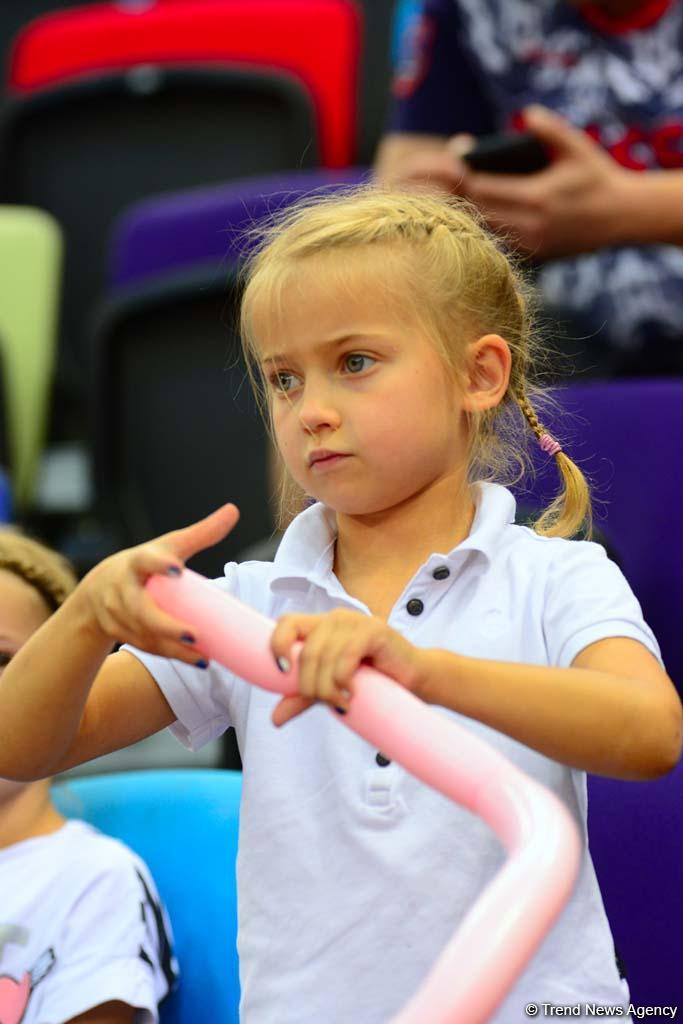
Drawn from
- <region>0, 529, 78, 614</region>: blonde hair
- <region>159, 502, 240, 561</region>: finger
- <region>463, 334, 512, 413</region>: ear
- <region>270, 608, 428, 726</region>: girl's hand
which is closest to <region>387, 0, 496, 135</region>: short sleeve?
<region>0, 529, 78, 614</region>: blonde hair

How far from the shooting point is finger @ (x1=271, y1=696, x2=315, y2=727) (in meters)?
0.84

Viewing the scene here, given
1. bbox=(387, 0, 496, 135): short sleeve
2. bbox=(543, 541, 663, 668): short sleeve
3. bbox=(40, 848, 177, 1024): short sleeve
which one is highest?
bbox=(543, 541, 663, 668): short sleeve

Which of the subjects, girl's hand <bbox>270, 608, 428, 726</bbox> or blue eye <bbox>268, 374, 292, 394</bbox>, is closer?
girl's hand <bbox>270, 608, 428, 726</bbox>

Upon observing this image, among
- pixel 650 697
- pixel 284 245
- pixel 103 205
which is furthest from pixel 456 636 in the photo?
pixel 103 205

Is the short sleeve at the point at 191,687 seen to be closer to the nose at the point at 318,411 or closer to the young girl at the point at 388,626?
the young girl at the point at 388,626

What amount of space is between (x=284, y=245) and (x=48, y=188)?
2196 mm

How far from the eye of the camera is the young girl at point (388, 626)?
0.93m

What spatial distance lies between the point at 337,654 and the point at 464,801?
11 centimetres

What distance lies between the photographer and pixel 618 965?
3.38 ft

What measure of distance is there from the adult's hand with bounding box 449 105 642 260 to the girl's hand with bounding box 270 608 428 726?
1.19m

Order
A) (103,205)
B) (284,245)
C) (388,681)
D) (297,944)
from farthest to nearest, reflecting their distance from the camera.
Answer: (103,205) → (284,245) → (297,944) → (388,681)

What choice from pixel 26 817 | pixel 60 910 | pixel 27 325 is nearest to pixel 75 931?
pixel 60 910

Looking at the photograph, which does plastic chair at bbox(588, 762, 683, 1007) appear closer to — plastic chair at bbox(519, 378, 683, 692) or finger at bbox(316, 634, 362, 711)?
plastic chair at bbox(519, 378, 683, 692)

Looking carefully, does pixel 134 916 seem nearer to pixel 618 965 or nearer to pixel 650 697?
pixel 618 965
